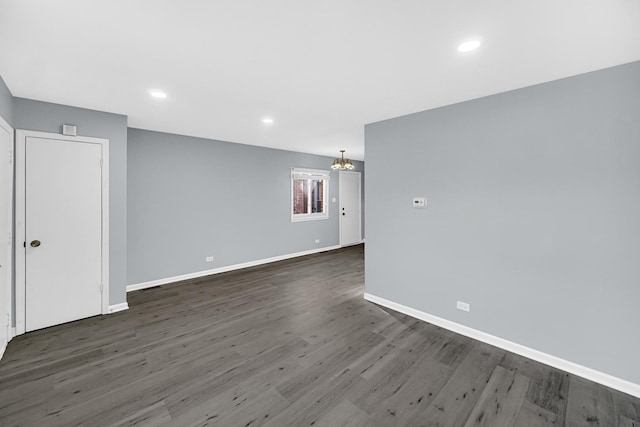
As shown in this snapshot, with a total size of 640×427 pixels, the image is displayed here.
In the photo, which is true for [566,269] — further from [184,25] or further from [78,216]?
[78,216]

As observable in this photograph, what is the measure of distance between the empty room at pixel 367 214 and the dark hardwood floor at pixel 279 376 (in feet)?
0.07

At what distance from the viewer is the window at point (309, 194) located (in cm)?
674

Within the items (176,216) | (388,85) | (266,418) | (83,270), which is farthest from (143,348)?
(388,85)

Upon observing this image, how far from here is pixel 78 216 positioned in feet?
10.9

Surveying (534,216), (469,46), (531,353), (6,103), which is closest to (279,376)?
(531,353)

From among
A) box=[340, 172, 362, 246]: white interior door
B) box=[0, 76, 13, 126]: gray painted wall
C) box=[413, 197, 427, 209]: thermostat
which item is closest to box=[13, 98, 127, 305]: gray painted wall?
box=[0, 76, 13, 126]: gray painted wall

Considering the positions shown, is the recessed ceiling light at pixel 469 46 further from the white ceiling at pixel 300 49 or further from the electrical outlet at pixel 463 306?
the electrical outlet at pixel 463 306

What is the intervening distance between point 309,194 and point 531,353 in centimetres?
543

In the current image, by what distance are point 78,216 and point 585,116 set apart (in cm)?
534

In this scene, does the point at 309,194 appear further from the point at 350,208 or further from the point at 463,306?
the point at 463,306

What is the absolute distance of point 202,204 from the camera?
5141 mm

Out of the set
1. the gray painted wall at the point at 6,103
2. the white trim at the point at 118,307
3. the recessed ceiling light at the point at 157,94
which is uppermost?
the recessed ceiling light at the point at 157,94

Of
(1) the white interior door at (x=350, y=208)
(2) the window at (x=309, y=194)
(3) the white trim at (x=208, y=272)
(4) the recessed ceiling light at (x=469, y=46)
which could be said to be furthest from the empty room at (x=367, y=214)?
(1) the white interior door at (x=350, y=208)

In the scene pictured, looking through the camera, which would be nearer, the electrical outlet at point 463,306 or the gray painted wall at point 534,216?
the gray painted wall at point 534,216
